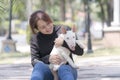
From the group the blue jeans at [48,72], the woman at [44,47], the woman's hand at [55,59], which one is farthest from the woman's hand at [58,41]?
the blue jeans at [48,72]

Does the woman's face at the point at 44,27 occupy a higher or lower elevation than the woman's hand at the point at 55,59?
higher

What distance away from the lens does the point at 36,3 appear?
5544 centimetres

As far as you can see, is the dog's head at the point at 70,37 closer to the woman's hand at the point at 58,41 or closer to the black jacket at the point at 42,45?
the woman's hand at the point at 58,41

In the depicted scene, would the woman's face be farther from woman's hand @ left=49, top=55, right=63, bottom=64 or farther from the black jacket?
woman's hand @ left=49, top=55, right=63, bottom=64

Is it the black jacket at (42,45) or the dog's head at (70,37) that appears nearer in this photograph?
the dog's head at (70,37)

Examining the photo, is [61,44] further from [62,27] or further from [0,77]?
[0,77]

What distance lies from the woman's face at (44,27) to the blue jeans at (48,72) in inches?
16.2

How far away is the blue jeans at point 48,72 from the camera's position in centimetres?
628

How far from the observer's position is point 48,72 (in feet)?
21.5

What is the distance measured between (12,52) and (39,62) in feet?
60.7

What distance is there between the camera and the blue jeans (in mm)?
6277

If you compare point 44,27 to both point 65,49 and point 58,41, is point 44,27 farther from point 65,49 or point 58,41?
point 65,49

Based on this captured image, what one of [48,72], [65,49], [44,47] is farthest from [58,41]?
Answer: [48,72]

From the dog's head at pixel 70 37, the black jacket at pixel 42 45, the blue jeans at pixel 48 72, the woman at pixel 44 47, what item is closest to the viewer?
the blue jeans at pixel 48 72
